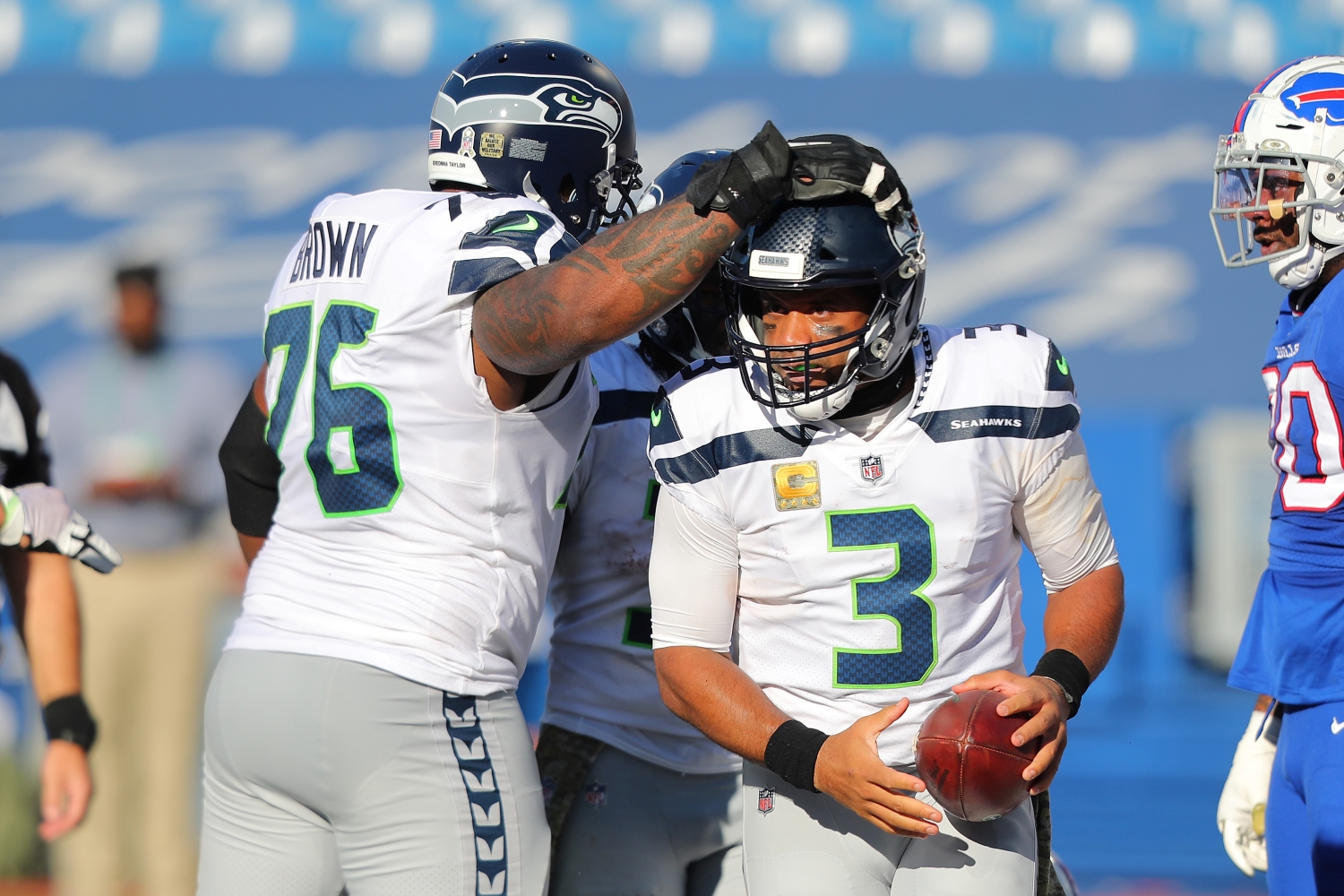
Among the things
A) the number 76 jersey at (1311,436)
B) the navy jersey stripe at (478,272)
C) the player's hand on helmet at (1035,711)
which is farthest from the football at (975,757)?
the navy jersey stripe at (478,272)

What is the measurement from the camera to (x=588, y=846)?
111 inches

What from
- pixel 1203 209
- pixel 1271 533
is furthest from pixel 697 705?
pixel 1203 209

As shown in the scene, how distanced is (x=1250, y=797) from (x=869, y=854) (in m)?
1.07

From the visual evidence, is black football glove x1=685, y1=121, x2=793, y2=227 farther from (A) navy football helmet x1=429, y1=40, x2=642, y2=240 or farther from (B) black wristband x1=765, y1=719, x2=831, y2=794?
(B) black wristband x1=765, y1=719, x2=831, y2=794

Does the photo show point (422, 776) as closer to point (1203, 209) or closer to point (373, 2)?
point (1203, 209)

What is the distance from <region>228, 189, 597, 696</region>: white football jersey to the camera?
2.28 m

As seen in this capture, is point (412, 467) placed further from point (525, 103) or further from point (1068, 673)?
point (1068, 673)

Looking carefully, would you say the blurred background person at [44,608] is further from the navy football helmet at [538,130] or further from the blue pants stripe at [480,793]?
the blue pants stripe at [480,793]

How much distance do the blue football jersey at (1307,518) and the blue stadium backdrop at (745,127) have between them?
5109mm

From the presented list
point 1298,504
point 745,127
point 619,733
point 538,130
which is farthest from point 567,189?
point 745,127

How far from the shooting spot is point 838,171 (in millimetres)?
2199

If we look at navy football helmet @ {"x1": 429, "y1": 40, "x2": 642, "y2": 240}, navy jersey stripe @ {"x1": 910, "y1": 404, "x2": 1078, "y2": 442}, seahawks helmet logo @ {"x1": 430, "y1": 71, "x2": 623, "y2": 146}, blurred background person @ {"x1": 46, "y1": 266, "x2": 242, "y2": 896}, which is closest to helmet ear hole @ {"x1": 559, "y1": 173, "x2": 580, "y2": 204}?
navy football helmet @ {"x1": 429, "y1": 40, "x2": 642, "y2": 240}

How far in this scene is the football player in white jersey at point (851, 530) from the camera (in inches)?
89.4

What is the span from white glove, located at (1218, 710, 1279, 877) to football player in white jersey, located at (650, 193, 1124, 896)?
28.5 inches
